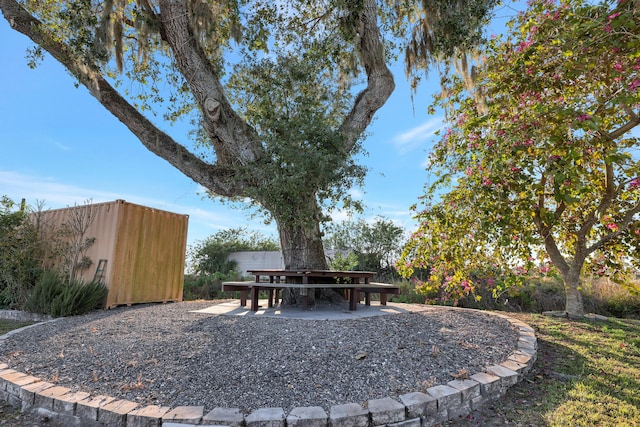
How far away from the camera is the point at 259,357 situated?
2764mm

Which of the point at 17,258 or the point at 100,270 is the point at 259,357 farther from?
the point at 17,258

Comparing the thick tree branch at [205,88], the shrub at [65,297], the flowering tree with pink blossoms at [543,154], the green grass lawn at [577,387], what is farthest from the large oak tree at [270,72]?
the green grass lawn at [577,387]

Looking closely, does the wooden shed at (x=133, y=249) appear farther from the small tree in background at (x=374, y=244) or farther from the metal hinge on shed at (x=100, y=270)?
the small tree in background at (x=374, y=244)

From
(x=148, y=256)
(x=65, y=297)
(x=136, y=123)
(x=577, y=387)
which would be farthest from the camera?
(x=148, y=256)

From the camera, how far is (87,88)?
5.79m

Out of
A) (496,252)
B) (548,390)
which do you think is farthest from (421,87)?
(548,390)

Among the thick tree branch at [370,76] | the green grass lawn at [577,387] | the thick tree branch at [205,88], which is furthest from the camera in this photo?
the thick tree branch at [370,76]

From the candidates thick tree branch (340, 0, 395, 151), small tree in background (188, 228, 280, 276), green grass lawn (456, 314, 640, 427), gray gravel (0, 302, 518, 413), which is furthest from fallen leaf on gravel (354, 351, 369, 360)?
small tree in background (188, 228, 280, 276)

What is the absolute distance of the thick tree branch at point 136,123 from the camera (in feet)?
19.0

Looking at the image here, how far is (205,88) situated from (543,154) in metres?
4.87

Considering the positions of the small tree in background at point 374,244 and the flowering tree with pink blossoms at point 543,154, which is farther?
the small tree in background at point 374,244

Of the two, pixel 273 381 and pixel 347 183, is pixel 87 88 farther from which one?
pixel 273 381

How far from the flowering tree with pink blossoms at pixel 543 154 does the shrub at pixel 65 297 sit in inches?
204

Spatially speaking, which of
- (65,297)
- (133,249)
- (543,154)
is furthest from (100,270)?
(543,154)
